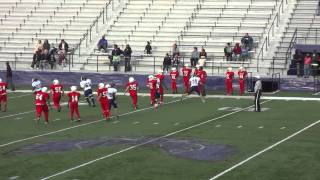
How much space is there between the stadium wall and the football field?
5.74 m

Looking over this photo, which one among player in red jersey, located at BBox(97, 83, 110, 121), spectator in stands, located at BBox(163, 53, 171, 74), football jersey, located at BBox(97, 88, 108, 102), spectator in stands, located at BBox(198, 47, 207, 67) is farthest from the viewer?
spectator in stands, located at BBox(198, 47, 207, 67)

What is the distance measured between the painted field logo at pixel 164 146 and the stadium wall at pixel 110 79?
16.0 meters

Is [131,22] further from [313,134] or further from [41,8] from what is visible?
[313,134]

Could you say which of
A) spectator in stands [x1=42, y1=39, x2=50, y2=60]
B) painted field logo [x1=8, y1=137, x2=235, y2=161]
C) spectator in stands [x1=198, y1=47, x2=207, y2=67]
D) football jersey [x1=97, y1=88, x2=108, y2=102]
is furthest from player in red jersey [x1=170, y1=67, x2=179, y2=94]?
painted field logo [x1=8, y1=137, x2=235, y2=161]

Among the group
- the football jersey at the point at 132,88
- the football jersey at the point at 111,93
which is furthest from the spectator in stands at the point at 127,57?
the football jersey at the point at 111,93

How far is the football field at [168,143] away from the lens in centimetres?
1602

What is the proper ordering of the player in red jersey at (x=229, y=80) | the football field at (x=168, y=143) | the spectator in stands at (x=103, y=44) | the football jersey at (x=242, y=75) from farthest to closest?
the spectator in stands at (x=103, y=44)
the player in red jersey at (x=229, y=80)
the football jersey at (x=242, y=75)
the football field at (x=168, y=143)

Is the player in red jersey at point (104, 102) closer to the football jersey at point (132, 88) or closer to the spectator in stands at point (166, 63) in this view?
the football jersey at point (132, 88)

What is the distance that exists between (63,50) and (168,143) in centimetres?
2339

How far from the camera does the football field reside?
1602 cm

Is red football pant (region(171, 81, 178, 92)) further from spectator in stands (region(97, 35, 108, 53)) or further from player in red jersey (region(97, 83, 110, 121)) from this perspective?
player in red jersey (region(97, 83, 110, 121))

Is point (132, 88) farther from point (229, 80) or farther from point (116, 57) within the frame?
point (116, 57)

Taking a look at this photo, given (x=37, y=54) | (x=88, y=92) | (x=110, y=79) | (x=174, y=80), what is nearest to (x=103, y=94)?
(x=88, y=92)

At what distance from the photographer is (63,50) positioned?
4231 cm
